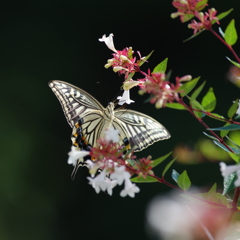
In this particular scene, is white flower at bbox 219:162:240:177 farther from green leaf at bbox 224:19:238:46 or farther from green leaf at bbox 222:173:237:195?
green leaf at bbox 224:19:238:46

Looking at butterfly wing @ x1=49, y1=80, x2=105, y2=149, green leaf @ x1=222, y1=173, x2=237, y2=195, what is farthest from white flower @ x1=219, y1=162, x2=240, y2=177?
butterfly wing @ x1=49, y1=80, x2=105, y2=149

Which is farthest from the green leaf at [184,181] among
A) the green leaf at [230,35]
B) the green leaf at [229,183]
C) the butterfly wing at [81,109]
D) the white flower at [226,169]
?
the butterfly wing at [81,109]

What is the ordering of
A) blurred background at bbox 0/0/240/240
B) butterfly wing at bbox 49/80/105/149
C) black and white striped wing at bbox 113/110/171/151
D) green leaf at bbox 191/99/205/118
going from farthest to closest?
blurred background at bbox 0/0/240/240 < butterfly wing at bbox 49/80/105/149 < black and white striped wing at bbox 113/110/171/151 < green leaf at bbox 191/99/205/118

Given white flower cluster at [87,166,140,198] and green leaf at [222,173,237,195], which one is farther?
green leaf at [222,173,237,195]

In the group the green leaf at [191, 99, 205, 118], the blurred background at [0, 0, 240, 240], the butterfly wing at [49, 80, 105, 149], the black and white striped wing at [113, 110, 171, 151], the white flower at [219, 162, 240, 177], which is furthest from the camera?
the blurred background at [0, 0, 240, 240]

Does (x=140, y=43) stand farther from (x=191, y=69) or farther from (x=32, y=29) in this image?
(x=32, y=29)

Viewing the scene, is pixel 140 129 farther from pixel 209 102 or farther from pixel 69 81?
pixel 69 81
